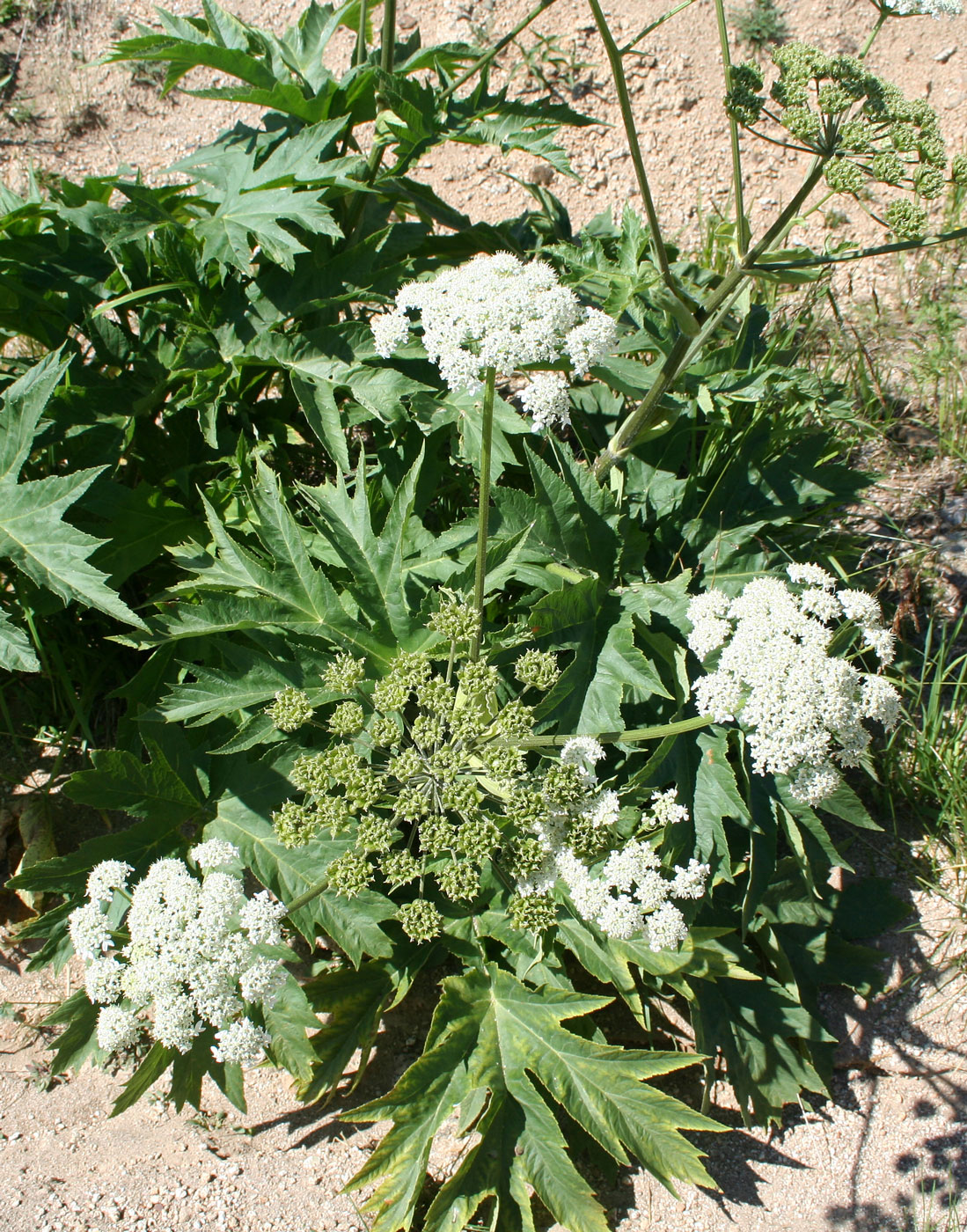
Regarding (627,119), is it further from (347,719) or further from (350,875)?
(350,875)

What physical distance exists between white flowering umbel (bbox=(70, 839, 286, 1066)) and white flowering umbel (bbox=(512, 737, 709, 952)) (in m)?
0.95

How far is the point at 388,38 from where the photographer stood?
4152 mm

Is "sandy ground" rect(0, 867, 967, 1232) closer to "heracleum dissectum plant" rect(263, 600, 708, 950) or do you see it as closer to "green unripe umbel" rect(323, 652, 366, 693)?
"heracleum dissectum plant" rect(263, 600, 708, 950)

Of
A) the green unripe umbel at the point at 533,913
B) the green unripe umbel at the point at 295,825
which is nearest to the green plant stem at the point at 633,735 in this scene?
the green unripe umbel at the point at 533,913

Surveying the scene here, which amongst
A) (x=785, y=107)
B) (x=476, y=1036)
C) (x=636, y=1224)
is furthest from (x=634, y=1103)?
(x=785, y=107)

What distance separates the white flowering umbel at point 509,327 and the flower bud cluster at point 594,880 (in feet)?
4.35

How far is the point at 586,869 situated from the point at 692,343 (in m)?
2.18

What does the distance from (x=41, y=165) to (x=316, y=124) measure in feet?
14.8

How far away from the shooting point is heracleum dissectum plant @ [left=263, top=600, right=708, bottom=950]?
3072 mm

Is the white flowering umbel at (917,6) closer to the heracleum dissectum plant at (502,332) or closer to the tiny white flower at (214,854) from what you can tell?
the heracleum dissectum plant at (502,332)

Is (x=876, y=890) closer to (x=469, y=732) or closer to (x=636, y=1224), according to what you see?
(x=636, y=1224)

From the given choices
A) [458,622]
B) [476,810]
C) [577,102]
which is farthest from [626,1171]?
[577,102]

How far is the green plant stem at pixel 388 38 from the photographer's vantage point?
13.3 ft

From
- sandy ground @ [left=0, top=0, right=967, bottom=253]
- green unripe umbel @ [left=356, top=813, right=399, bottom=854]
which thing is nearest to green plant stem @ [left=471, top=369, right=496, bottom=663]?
green unripe umbel @ [left=356, top=813, right=399, bottom=854]
